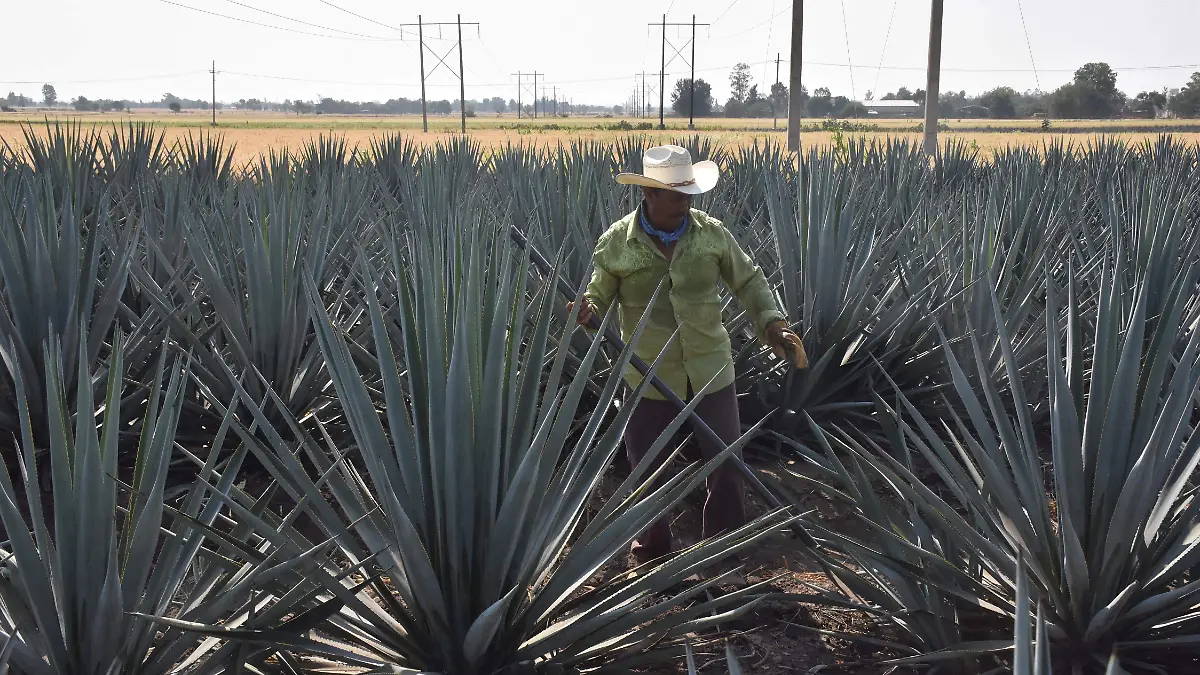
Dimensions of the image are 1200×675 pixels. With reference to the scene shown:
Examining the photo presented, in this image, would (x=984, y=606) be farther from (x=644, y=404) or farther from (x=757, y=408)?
(x=757, y=408)

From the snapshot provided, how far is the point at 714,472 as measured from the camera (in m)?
3.02

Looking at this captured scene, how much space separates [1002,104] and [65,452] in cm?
10045

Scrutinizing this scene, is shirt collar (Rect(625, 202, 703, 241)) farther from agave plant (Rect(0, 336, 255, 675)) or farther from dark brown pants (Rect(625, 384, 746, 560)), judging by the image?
agave plant (Rect(0, 336, 255, 675))

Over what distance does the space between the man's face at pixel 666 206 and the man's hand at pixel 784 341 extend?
0.41 meters

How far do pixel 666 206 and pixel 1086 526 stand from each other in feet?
4.58

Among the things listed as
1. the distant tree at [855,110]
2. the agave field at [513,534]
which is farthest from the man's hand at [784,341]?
the distant tree at [855,110]

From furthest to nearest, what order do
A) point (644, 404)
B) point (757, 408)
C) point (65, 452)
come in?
point (757, 408), point (644, 404), point (65, 452)

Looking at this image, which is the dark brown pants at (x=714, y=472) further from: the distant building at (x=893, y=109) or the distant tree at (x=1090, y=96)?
the distant building at (x=893, y=109)

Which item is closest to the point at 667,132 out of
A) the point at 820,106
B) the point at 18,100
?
the point at 820,106

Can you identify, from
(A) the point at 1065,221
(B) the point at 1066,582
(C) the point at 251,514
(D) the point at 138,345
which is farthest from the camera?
(A) the point at 1065,221

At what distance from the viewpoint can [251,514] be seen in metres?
1.84

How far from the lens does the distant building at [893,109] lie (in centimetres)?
8988

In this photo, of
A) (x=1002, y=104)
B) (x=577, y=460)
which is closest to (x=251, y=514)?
(x=577, y=460)

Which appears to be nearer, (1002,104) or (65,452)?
(65,452)
